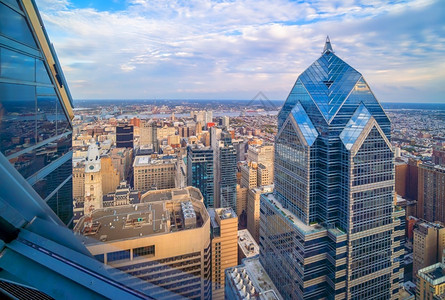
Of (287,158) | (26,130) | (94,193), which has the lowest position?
(94,193)

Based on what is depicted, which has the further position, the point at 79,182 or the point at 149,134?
the point at 149,134

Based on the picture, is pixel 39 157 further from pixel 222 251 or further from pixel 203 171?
pixel 203 171

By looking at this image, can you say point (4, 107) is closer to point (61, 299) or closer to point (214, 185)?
point (61, 299)

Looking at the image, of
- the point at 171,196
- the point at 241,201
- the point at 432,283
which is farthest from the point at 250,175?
the point at 432,283

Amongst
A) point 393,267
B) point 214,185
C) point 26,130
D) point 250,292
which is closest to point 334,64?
point 393,267

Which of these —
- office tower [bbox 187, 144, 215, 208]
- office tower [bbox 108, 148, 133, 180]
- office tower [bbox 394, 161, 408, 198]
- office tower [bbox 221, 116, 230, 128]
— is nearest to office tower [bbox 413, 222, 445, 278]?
office tower [bbox 394, 161, 408, 198]
